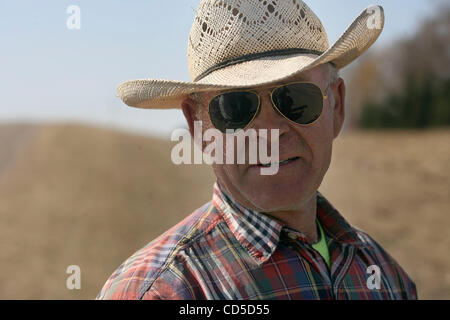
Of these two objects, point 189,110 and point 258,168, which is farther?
point 189,110

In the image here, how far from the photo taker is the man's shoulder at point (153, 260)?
5.35 ft

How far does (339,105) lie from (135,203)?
11.6 m

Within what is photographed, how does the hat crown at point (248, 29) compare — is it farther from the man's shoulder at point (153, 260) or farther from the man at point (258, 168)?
the man's shoulder at point (153, 260)

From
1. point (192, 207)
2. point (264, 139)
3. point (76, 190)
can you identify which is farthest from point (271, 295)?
point (76, 190)

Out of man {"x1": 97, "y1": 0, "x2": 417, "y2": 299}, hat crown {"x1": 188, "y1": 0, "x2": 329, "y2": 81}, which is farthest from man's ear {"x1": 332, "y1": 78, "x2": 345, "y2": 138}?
hat crown {"x1": 188, "y1": 0, "x2": 329, "y2": 81}

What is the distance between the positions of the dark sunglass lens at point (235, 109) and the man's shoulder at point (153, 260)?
1.19 feet

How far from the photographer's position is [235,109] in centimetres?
176

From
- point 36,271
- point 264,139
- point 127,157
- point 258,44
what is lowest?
point 36,271

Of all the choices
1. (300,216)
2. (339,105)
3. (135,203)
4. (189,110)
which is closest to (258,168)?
(300,216)

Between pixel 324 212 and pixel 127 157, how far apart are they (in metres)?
18.8

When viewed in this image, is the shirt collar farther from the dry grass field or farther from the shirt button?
the dry grass field

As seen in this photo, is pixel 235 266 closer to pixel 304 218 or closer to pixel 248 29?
pixel 304 218

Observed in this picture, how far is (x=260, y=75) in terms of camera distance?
174 centimetres
